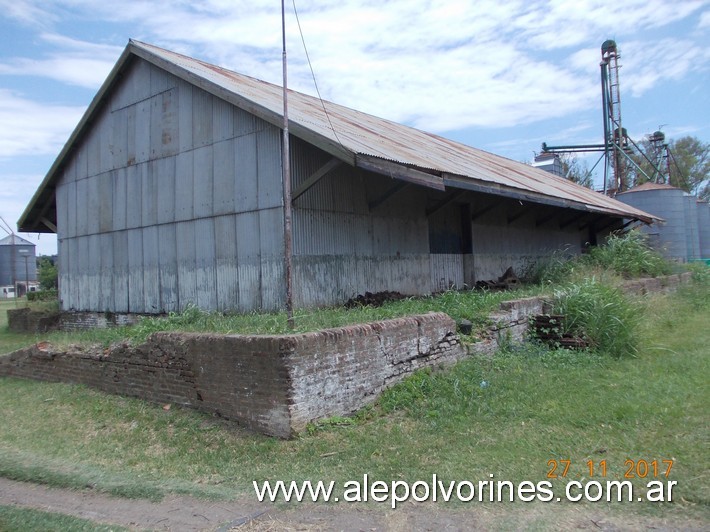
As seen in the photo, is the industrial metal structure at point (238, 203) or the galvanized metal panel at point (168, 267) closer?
the industrial metal structure at point (238, 203)

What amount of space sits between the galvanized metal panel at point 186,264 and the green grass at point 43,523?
653cm

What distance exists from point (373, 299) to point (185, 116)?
5.28 meters

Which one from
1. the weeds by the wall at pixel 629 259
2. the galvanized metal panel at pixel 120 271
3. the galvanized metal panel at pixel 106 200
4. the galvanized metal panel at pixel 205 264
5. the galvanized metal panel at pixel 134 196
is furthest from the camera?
the weeds by the wall at pixel 629 259

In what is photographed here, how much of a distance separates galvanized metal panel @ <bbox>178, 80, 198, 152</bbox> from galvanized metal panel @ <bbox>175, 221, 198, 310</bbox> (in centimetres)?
159

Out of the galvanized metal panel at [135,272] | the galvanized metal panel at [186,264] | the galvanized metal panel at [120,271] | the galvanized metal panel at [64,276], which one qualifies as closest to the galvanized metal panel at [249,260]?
the galvanized metal panel at [186,264]

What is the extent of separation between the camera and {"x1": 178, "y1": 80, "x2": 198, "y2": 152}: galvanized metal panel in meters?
11.2

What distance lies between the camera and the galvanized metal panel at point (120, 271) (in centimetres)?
1270

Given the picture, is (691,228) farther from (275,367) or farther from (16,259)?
(16,259)

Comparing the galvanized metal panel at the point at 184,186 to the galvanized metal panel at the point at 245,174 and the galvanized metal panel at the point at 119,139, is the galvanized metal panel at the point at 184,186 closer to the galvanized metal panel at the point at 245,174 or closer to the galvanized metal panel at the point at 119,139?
the galvanized metal panel at the point at 245,174

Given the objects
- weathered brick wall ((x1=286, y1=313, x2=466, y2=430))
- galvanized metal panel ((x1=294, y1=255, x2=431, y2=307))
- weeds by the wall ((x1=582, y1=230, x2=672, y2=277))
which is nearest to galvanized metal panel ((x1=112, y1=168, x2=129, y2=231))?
galvanized metal panel ((x1=294, y1=255, x2=431, y2=307))

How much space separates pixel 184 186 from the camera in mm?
11305

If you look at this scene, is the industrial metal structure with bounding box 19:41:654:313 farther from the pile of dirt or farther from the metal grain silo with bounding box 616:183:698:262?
the metal grain silo with bounding box 616:183:698:262

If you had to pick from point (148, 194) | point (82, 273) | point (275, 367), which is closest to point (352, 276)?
point (275, 367)

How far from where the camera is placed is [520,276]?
15.5 m
